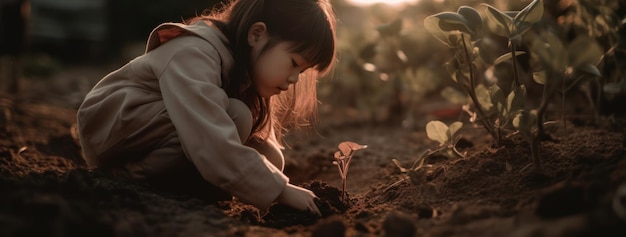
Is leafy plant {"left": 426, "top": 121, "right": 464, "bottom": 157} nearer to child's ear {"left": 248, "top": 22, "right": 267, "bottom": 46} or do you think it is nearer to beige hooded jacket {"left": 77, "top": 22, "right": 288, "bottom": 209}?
beige hooded jacket {"left": 77, "top": 22, "right": 288, "bottom": 209}

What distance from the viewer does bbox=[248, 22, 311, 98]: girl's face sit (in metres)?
2.03

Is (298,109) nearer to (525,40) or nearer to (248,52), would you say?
(248,52)

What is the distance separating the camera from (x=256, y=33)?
210cm

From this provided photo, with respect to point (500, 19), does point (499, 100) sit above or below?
below

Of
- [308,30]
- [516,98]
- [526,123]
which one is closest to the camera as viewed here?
[526,123]

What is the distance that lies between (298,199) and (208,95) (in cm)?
40

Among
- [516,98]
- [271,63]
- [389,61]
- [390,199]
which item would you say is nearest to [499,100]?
[516,98]

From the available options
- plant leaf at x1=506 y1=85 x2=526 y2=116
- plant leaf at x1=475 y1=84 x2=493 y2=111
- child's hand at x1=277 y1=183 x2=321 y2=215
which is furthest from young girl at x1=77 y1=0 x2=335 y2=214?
plant leaf at x1=506 y1=85 x2=526 y2=116

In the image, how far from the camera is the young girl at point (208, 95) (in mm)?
1758

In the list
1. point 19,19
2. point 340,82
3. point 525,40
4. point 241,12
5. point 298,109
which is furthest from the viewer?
point 340,82

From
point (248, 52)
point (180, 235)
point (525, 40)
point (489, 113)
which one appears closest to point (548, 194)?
point (489, 113)

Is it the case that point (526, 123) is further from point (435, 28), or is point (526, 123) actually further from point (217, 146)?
point (217, 146)

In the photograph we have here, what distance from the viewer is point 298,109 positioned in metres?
2.53

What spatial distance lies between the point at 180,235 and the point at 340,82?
2950mm
